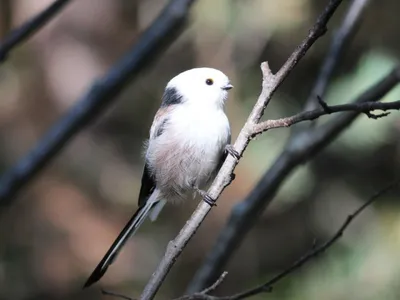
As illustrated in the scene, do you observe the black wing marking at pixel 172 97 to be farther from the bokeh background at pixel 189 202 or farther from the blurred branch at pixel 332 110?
the bokeh background at pixel 189 202

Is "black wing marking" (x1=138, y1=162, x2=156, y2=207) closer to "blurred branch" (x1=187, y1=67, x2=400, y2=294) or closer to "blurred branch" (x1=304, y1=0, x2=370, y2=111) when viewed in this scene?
"blurred branch" (x1=187, y1=67, x2=400, y2=294)

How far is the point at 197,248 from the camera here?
375 centimetres

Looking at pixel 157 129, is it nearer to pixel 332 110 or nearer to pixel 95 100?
pixel 95 100

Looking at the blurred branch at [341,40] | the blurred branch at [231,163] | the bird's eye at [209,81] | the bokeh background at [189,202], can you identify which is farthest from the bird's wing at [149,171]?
the bokeh background at [189,202]

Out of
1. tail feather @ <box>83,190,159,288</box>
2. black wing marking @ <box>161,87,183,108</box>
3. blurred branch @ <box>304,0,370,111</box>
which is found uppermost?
blurred branch @ <box>304,0,370,111</box>

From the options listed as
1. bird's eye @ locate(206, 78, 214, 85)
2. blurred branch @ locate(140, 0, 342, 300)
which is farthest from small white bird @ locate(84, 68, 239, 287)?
blurred branch @ locate(140, 0, 342, 300)

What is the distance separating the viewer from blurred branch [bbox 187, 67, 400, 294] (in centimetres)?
186

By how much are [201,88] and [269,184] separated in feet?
1.13

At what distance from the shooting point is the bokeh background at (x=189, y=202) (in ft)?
9.90

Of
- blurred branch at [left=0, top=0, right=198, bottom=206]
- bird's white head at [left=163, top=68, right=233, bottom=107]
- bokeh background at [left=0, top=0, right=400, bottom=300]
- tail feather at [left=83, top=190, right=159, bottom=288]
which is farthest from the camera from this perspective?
bokeh background at [left=0, top=0, right=400, bottom=300]

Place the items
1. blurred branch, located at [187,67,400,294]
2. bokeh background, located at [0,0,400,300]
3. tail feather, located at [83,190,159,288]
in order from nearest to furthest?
tail feather, located at [83,190,159,288]
blurred branch, located at [187,67,400,294]
bokeh background, located at [0,0,400,300]

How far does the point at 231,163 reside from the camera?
53.5 inches

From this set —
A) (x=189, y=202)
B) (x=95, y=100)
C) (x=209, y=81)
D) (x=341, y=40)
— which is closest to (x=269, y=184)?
(x=209, y=81)

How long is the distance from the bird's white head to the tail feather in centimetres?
29
